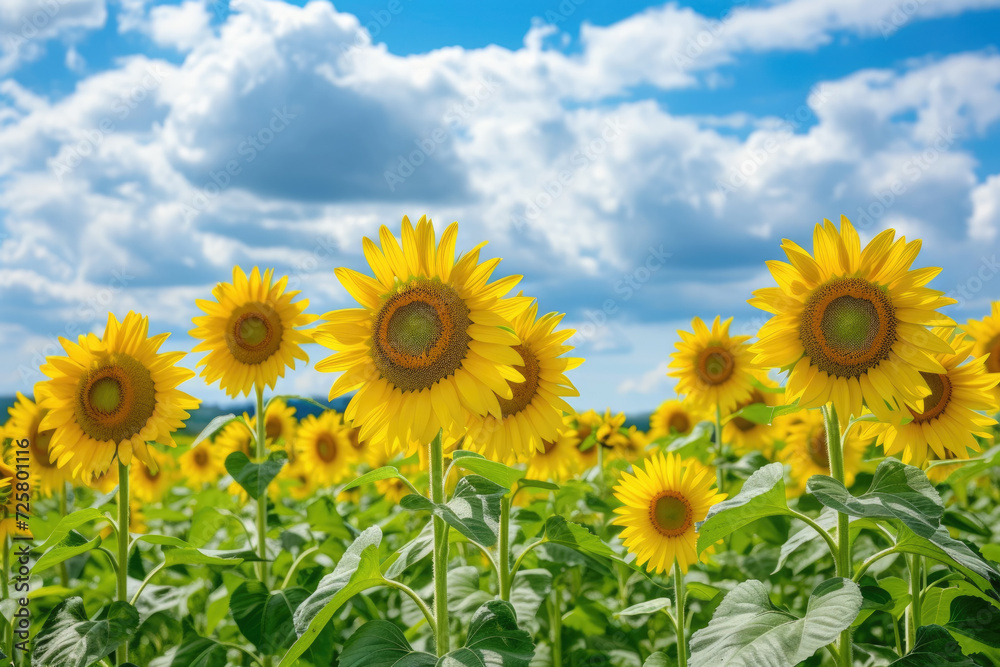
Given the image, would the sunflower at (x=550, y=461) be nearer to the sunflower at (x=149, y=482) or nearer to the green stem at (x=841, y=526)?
the green stem at (x=841, y=526)

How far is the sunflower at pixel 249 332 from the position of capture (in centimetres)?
455

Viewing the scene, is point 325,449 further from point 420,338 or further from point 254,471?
point 420,338

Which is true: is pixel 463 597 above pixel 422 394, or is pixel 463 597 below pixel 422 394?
below

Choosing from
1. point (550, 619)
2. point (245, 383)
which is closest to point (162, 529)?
point (245, 383)

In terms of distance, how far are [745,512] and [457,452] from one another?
109 centimetres

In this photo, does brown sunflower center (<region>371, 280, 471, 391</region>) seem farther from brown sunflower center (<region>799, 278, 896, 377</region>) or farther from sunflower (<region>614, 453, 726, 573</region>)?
sunflower (<region>614, 453, 726, 573</region>)

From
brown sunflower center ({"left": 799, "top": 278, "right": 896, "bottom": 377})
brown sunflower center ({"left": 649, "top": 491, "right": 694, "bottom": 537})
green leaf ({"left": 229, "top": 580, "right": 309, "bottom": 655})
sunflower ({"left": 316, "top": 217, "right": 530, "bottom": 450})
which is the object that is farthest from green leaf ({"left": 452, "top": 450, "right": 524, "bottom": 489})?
green leaf ({"left": 229, "top": 580, "right": 309, "bottom": 655})

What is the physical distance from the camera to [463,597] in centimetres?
368

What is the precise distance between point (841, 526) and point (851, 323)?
0.78 meters

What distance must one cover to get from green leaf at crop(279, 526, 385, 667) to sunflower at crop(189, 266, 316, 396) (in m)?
1.99

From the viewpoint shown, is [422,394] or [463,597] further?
[463,597]

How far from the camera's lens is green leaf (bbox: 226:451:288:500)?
149 inches

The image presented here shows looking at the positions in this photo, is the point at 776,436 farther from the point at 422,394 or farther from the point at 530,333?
the point at 422,394

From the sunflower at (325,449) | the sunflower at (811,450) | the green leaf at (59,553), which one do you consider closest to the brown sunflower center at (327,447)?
the sunflower at (325,449)
